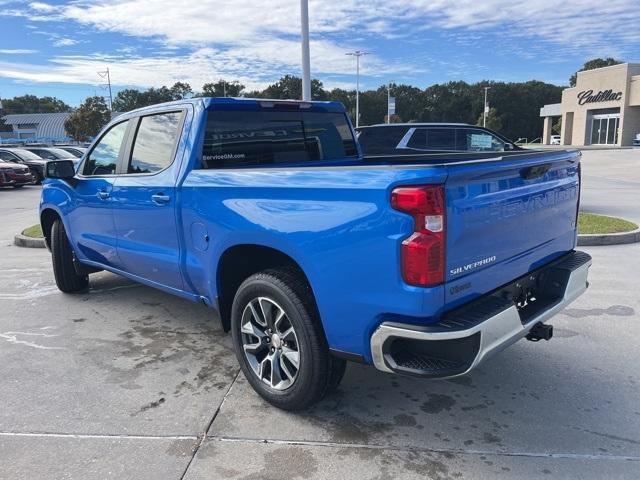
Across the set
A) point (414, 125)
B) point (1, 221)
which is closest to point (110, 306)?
point (414, 125)

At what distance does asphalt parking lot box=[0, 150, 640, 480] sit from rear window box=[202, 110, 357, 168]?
5.36 ft

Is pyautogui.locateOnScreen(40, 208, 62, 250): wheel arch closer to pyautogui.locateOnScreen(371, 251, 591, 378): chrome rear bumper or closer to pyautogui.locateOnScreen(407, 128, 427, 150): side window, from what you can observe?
pyautogui.locateOnScreen(371, 251, 591, 378): chrome rear bumper

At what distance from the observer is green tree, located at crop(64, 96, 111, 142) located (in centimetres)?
6731

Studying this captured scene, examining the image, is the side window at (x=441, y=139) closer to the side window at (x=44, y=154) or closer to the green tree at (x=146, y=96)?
the side window at (x=44, y=154)

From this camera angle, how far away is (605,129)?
186 ft

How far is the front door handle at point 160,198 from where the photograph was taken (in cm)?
402

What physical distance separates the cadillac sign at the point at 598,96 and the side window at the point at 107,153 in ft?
190

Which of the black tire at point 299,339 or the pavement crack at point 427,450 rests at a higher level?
the black tire at point 299,339

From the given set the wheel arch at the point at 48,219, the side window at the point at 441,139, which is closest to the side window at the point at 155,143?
the wheel arch at the point at 48,219

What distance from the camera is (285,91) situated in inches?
2598

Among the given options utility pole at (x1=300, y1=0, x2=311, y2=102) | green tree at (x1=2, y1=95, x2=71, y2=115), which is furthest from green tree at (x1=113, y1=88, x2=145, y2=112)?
utility pole at (x1=300, y1=0, x2=311, y2=102)

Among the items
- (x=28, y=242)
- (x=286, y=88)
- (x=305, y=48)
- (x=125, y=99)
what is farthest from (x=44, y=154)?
(x=125, y=99)

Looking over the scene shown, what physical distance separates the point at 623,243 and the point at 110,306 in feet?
23.6

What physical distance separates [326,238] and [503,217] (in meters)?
0.98
